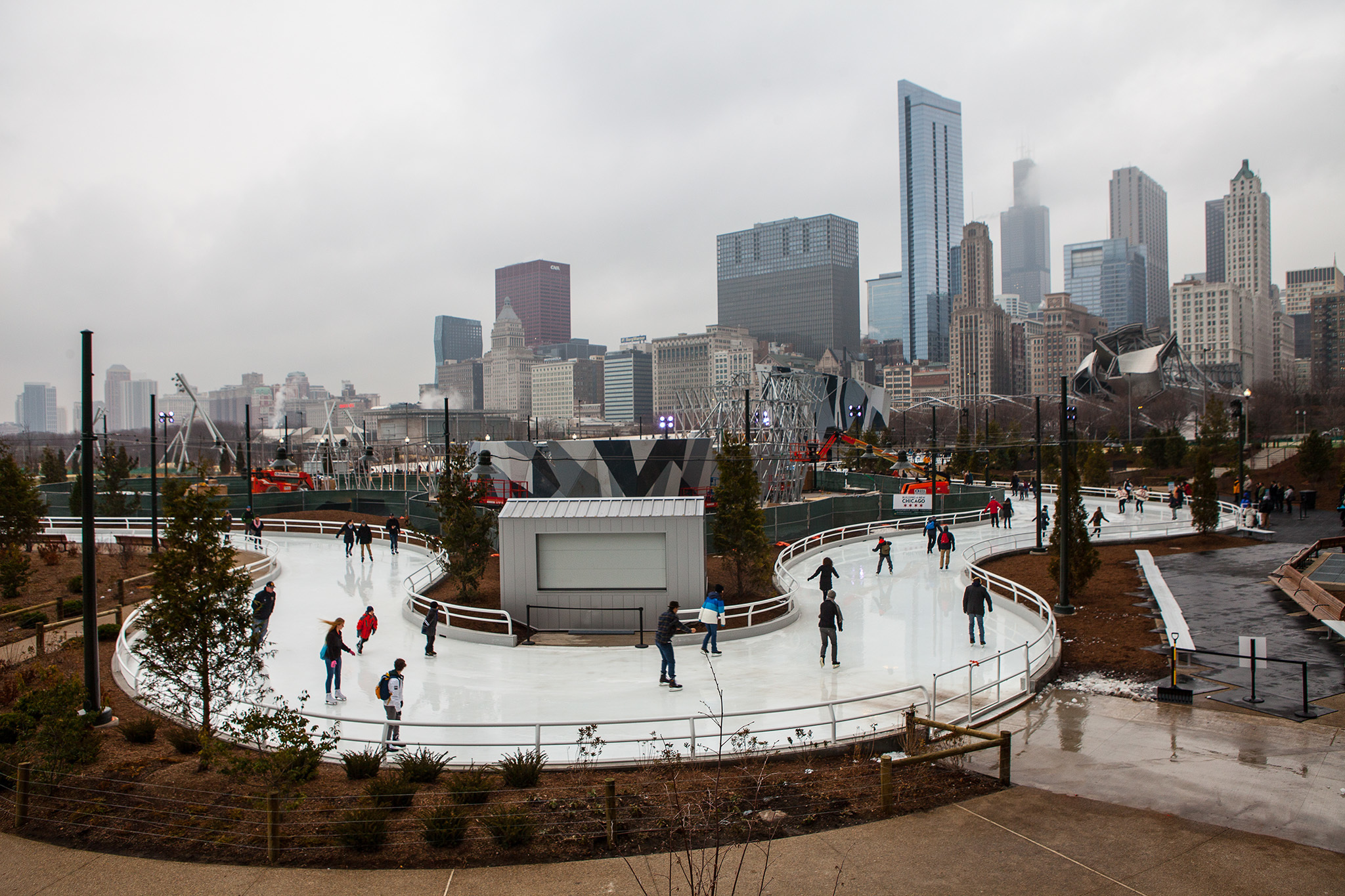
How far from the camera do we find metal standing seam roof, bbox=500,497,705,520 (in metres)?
18.0

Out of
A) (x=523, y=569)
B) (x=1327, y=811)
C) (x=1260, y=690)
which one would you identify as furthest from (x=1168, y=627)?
(x=523, y=569)

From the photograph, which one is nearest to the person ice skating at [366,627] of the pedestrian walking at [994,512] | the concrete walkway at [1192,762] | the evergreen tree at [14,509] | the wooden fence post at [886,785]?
the wooden fence post at [886,785]

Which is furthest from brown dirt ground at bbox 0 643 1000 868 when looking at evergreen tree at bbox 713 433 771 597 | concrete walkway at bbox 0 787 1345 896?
evergreen tree at bbox 713 433 771 597

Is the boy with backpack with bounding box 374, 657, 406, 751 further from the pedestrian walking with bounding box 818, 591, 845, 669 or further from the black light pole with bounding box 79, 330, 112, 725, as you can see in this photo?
the pedestrian walking with bounding box 818, 591, 845, 669

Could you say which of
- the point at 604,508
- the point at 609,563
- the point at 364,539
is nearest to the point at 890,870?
the point at 609,563

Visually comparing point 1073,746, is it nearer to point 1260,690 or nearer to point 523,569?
point 1260,690

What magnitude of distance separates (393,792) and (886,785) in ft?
16.3

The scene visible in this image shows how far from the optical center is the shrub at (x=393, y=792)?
26.4ft

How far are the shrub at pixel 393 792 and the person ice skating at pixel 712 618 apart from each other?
7.51 meters

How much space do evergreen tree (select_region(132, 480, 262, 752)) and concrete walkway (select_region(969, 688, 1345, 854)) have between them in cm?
924

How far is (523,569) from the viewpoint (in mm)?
18266

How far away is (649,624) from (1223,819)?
11.5m

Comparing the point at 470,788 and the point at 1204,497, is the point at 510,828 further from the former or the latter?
the point at 1204,497

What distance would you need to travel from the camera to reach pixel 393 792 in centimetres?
837
